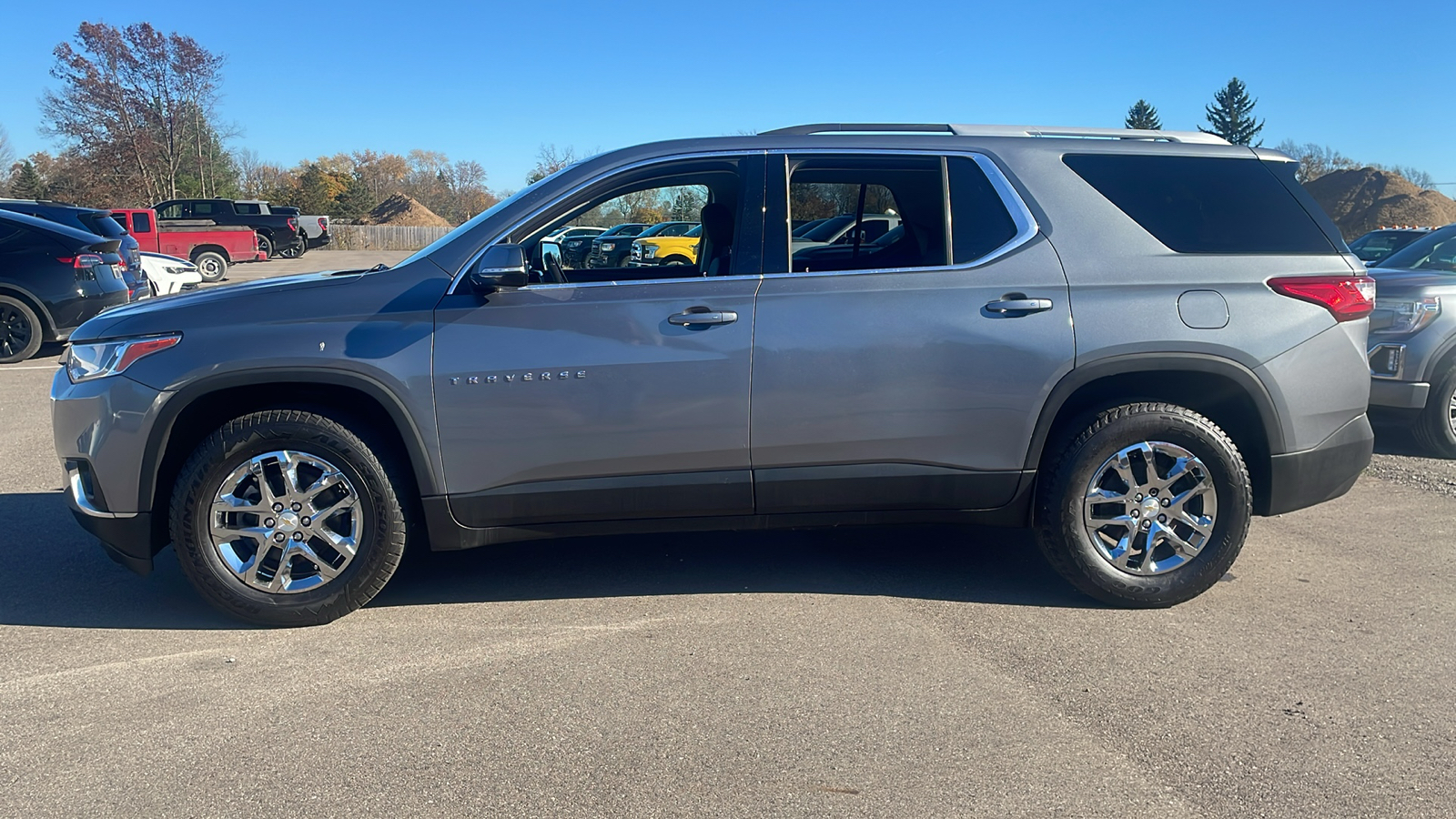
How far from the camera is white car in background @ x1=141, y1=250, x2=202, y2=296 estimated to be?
1591cm

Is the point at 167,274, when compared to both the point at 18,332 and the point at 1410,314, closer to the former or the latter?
the point at 18,332

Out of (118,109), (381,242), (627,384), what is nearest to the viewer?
(627,384)

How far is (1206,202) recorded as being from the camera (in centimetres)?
444

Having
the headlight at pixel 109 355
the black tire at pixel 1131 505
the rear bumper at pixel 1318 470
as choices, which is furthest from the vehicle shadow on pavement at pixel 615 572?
the headlight at pixel 109 355

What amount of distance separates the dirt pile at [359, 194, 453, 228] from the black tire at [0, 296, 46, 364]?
53.8 metres

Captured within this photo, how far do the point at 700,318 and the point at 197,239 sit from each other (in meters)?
29.8

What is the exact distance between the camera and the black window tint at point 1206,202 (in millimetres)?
4371

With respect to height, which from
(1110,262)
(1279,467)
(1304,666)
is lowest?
(1304,666)

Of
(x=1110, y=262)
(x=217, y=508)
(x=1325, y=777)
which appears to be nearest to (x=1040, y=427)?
(x=1110, y=262)

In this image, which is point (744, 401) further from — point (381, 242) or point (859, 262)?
point (381, 242)

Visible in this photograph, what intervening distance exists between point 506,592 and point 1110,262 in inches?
113

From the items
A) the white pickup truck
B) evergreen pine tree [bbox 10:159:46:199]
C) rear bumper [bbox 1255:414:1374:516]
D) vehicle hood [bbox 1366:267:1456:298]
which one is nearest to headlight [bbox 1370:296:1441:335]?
vehicle hood [bbox 1366:267:1456:298]

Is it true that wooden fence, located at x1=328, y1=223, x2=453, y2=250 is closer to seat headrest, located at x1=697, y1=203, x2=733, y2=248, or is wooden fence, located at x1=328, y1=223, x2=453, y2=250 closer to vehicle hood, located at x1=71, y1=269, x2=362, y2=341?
vehicle hood, located at x1=71, y1=269, x2=362, y2=341

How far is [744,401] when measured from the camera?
4.10 m
